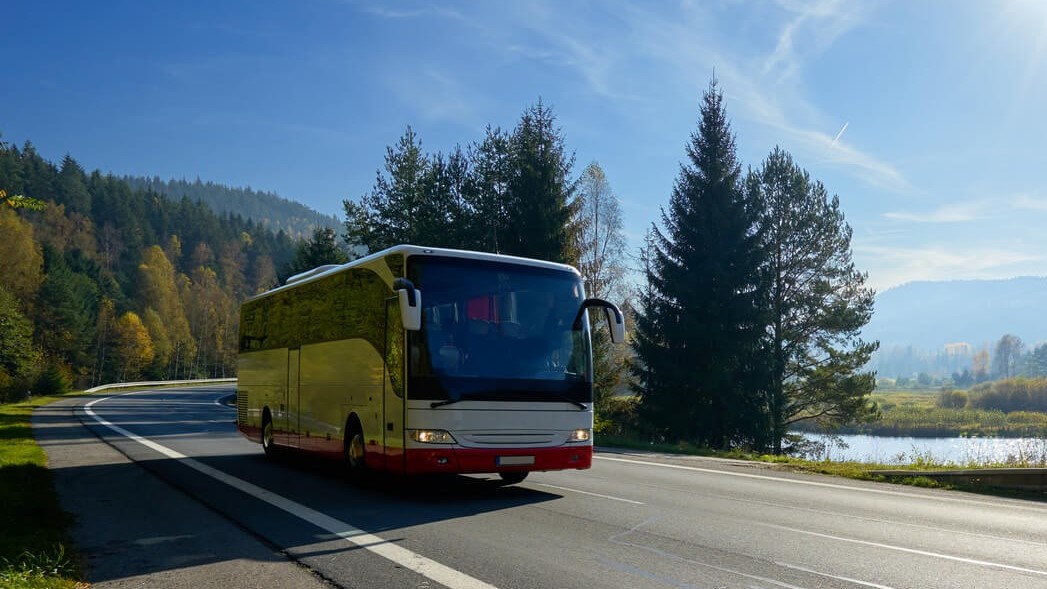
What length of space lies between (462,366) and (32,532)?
4.99 m

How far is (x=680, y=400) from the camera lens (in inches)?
1340

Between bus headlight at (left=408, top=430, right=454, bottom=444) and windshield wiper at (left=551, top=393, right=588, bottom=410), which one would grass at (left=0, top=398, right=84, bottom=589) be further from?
windshield wiper at (left=551, top=393, right=588, bottom=410)

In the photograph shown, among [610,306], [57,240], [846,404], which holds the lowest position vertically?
[846,404]

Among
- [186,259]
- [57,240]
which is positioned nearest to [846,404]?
[57,240]

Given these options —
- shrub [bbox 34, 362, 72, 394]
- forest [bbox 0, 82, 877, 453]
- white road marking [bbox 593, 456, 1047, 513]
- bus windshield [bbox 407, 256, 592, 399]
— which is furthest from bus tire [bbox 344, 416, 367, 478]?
shrub [bbox 34, 362, 72, 394]

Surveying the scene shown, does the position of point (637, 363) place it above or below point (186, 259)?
below

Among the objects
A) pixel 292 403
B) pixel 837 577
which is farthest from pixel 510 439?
pixel 292 403

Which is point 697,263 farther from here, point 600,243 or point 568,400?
point 568,400

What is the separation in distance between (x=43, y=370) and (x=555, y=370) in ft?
211

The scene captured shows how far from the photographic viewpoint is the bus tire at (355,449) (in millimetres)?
11781

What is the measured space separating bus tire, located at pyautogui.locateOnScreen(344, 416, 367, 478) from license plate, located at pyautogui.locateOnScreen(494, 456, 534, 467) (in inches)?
84.9

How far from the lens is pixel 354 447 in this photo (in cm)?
1209

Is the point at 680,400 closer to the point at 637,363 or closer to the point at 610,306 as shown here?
the point at 637,363

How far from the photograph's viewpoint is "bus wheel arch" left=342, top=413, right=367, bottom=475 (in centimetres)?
1180
